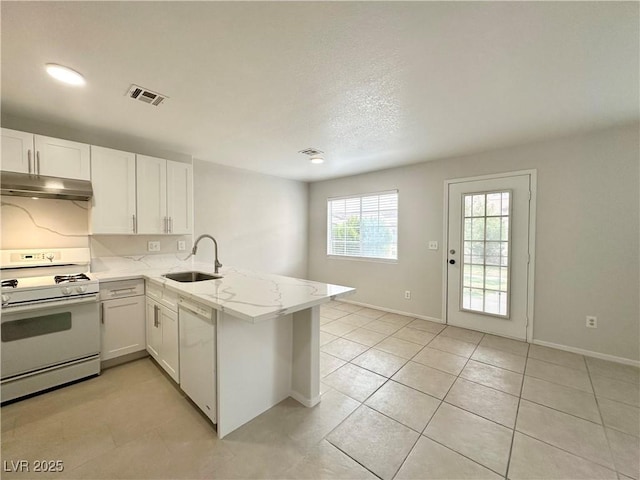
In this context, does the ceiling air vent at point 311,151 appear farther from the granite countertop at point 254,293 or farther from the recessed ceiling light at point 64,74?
the recessed ceiling light at point 64,74

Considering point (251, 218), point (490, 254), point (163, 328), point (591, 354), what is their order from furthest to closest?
1. point (251, 218)
2. point (490, 254)
3. point (591, 354)
4. point (163, 328)

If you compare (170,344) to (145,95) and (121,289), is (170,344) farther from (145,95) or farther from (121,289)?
(145,95)

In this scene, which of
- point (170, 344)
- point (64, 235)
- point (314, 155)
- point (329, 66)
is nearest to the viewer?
point (329, 66)

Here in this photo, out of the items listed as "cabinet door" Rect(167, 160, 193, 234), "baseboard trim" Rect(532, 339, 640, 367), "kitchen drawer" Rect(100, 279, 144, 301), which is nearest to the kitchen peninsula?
"kitchen drawer" Rect(100, 279, 144, 301)

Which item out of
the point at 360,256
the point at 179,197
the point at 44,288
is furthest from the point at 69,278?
the point at 360,256

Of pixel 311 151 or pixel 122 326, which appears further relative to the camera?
pixel 311 151

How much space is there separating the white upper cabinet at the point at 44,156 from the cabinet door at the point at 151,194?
44 cm

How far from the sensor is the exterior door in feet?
10.1

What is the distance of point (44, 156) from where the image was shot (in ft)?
7.37

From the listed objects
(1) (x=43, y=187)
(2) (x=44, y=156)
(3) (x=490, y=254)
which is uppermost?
(2) (x=44, y=156)

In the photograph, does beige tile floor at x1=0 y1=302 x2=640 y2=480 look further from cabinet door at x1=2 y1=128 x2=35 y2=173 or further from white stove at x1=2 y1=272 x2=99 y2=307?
cabinet door at x1=2 y1=128 x2=35 y2=173

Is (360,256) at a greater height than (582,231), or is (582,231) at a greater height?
(582,231)

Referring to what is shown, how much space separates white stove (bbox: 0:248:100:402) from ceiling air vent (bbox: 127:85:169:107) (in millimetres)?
1589

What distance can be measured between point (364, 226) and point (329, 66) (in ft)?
10.4
